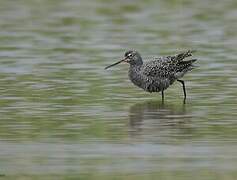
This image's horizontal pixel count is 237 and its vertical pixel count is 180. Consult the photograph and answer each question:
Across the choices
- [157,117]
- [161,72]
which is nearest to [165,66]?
[161,72]

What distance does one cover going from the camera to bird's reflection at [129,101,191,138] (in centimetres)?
1402

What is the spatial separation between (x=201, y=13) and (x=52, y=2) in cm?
469

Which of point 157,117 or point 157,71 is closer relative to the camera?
point 157,117

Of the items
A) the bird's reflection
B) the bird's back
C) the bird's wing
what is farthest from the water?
the bird's wing

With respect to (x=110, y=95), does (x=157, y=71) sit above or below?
above

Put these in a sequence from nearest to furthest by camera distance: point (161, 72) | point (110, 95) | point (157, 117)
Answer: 1. point (157, 117)
2. point (110, 95)
3. point (161, 72)

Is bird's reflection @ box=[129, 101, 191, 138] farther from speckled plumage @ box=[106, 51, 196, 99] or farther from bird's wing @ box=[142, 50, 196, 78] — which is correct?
bird's wing @ box=[142, 50, 196, 78]

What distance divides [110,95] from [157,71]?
0.90m

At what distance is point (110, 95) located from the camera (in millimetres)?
16750

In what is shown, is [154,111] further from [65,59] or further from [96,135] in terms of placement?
[65,59]

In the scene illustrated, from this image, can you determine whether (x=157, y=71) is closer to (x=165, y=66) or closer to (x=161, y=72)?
(x=161, y=72)

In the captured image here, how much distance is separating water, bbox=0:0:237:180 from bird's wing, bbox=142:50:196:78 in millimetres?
393

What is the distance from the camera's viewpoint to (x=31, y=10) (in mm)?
27594

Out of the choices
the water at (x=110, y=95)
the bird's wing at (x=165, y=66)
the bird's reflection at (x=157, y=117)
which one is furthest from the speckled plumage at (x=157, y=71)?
the bird's reflection at (x=157, y=117)
